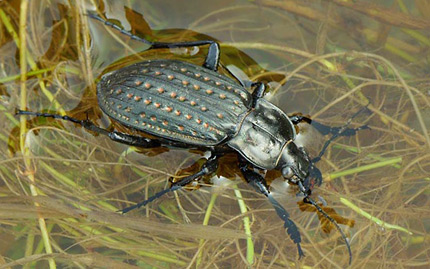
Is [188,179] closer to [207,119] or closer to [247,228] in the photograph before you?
[207,119]

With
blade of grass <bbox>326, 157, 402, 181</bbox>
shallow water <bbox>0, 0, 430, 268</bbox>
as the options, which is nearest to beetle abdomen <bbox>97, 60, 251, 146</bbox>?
shallow water <bbox>0, 0, 430, 268</bbox>

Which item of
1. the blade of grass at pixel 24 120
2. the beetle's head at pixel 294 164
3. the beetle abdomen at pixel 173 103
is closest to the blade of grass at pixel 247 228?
the beetle's head at pixel 294 164

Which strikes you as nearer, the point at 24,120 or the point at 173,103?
the point at 173,103

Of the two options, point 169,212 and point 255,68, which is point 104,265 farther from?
point 255,68

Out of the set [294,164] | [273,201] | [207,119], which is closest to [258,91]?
[207,119]

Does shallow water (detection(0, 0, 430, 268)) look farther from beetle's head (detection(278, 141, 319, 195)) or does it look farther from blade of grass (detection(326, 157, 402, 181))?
beetle's head (detection(278, 141, 319, 195))

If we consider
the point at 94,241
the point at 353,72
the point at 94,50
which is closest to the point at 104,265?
the point at 94,241

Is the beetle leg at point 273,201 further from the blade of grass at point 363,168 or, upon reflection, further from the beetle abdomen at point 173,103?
the blade of grass at point 363,168
